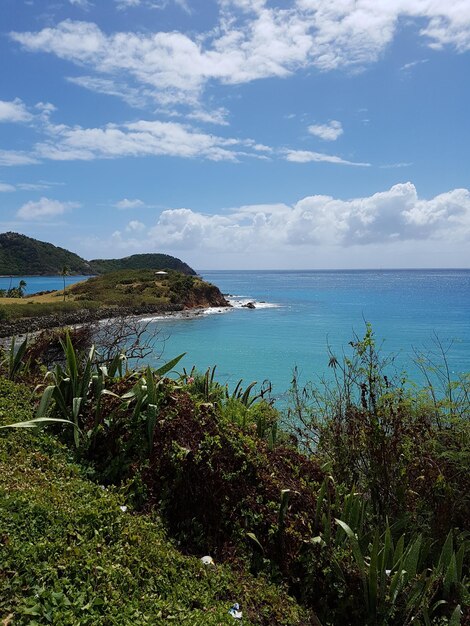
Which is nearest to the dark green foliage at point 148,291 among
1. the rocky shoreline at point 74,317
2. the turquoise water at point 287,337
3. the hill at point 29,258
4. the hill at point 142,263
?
the rocky shoreline at point 74,317

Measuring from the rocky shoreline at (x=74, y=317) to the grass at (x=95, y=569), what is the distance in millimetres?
24713

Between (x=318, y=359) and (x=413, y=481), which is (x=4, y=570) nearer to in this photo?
(x=413, y=481)

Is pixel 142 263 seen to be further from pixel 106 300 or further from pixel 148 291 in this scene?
pixel 106 300

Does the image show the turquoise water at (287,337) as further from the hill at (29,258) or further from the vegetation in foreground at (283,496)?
the hill at (29,258)

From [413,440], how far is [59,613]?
367 cm

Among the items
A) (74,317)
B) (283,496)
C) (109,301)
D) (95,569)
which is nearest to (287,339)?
(74,317)

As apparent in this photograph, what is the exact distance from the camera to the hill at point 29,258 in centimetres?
14412

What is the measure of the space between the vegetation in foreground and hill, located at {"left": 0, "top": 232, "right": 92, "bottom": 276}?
485 feet

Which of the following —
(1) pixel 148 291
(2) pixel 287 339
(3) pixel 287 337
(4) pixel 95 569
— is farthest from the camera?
(1) pixel 148 291

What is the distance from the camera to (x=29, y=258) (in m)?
150

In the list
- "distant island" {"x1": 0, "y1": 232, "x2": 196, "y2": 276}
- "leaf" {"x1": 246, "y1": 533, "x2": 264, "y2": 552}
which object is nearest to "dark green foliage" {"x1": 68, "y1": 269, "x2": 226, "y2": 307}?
"leaf" {"x1": 246, "y1": 533, "x2": 264, "y2": 552}

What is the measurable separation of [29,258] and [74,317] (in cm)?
11938

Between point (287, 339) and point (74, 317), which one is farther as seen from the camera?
point (74, 317)

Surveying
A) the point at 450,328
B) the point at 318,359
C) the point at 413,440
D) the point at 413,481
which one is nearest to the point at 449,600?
the point at 413,481
